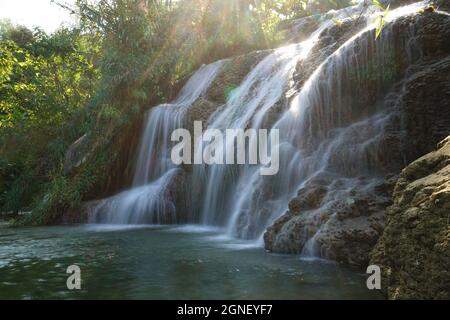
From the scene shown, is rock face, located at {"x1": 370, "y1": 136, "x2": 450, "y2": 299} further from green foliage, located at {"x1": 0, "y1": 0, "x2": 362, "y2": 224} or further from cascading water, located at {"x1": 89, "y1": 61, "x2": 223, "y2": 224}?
green foliage, located at {"x1": 0, "y1": 0, "x2": 362, "y2": 224}

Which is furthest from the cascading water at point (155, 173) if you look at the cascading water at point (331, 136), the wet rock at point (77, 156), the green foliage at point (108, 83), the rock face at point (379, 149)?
the rock face at point (379, 149)

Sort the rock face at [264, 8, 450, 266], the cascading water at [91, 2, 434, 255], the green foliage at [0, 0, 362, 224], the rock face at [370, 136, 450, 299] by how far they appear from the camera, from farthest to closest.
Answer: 1. the green foliage at [0, 0, 362, 224]
2. the cascading water at [91, 2, 434, 255]
3. the rock face at [264, 8, 450, 266]
4. the rock face at [370, 136, 450, 299]

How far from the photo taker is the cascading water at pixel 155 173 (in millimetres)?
12156

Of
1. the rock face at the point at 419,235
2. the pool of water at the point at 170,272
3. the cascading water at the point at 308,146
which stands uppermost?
the cascading water at the point at 308,146

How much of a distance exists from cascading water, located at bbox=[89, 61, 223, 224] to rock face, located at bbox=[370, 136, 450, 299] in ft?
27.5

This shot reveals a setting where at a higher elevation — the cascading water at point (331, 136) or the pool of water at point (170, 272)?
the cascading water at point (331, 136)

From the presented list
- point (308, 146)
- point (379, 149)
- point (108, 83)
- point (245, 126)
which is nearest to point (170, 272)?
point (379, 149)

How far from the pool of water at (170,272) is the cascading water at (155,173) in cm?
357

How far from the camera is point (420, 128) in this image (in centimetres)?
680

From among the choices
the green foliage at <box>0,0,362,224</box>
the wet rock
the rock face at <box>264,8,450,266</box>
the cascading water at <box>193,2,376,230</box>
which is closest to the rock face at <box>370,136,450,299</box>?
the rock face at <box>264,8,450,266</box>

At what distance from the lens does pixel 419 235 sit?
12.2ft

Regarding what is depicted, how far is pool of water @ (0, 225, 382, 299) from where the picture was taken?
443cm

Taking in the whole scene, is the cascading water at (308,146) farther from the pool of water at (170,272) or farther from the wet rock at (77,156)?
the wet rock at (77,156)
